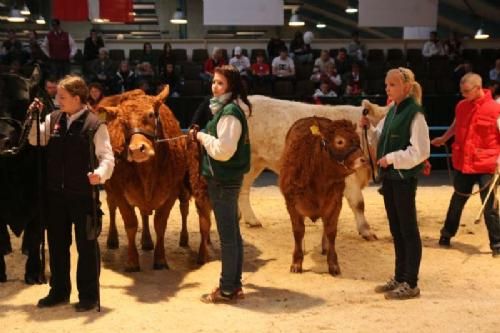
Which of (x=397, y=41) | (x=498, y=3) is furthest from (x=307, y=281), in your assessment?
(x=498, y=3)

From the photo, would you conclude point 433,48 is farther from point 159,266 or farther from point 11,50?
point 159,266

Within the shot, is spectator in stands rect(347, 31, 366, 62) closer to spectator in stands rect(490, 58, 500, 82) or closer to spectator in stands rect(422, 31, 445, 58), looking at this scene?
spectator in stands rect(422, 31, 445, 58)

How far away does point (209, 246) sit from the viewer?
296 inches

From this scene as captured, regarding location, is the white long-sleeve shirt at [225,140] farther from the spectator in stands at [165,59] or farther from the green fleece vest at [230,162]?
the spectator in stands at [165,59]

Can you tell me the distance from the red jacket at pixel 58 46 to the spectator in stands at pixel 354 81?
565 cm

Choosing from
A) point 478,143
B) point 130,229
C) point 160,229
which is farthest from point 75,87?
point 478,143

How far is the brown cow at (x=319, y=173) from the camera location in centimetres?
625

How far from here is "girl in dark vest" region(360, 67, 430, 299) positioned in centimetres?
533

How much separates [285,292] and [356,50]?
10597 mm

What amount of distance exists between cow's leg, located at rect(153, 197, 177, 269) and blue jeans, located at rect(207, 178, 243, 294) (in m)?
1.27

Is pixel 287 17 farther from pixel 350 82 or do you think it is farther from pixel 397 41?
pixel 350 82

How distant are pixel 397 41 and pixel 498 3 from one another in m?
4.59

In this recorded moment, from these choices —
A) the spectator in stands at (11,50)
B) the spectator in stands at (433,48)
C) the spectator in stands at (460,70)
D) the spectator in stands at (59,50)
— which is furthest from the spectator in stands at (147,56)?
the spectator in stands at (460,70)

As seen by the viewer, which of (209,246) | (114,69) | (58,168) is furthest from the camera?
(114,69)
